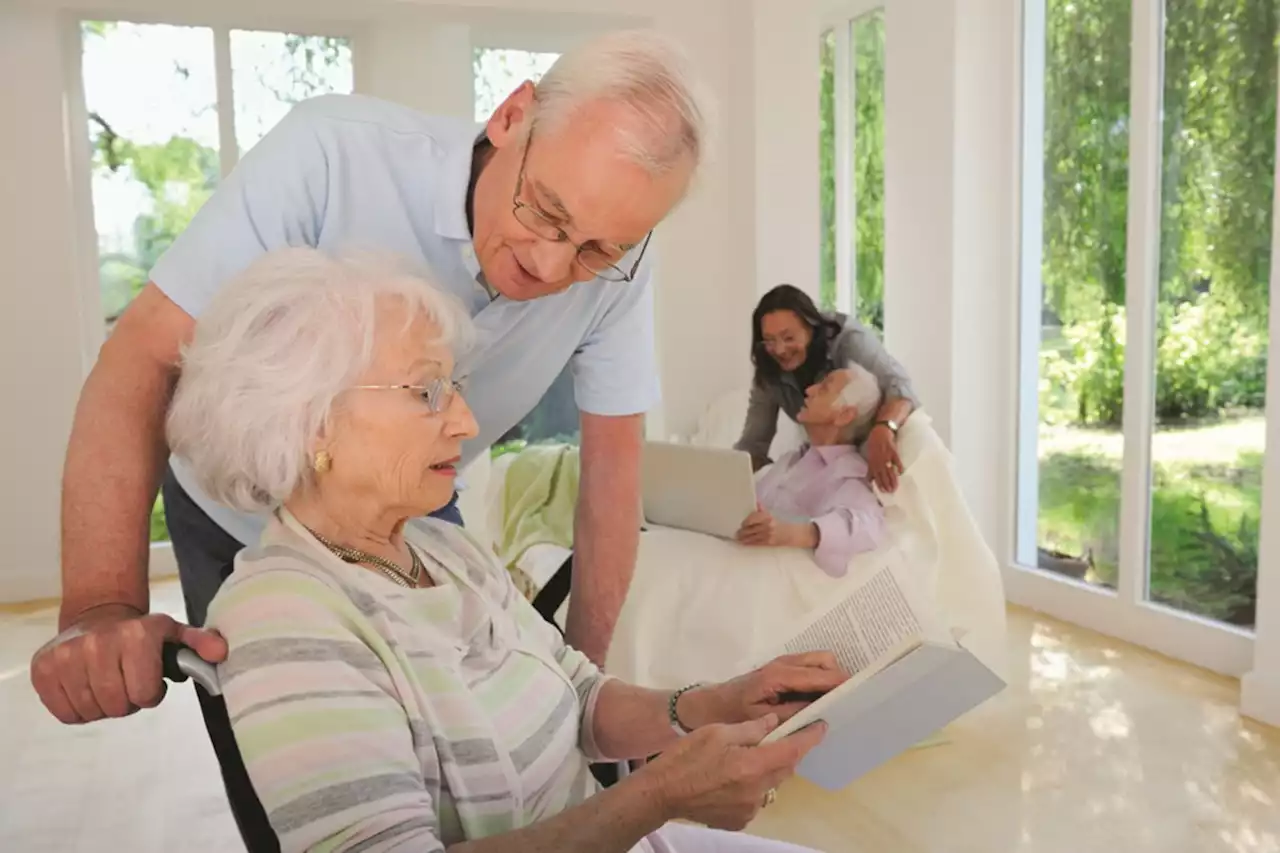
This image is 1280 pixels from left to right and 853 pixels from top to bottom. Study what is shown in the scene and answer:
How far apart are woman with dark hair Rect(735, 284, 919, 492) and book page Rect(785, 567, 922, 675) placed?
178cm

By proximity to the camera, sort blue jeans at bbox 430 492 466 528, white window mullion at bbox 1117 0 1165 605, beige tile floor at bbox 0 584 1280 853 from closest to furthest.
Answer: blue jeans at bbox 430 492 466 528, beige tile floor at bbox 0 584 1280 853, white window mullion at bbox 1117 0 1165 605

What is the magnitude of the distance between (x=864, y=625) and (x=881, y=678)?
0.58ft

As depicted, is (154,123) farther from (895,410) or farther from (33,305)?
(895,410)

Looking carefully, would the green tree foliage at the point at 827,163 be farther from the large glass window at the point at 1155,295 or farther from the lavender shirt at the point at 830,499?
the lavender shirt at the point at 830,499

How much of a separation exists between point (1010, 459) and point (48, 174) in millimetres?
3929

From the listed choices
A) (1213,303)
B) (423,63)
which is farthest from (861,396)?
(423,63)

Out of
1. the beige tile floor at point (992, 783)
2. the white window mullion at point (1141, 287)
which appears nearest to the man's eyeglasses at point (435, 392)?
the beige tile floor at point (992, 783)

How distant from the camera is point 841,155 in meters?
4.66

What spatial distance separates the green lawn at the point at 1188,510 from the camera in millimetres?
3145

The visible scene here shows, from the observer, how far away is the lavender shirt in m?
2.59

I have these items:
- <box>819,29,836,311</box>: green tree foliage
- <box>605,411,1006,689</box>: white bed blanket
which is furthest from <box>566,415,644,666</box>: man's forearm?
<box>819,29,836,311</box>: green tree foliage

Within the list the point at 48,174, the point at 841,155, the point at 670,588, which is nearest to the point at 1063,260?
the point at 841,155

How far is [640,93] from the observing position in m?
1.03

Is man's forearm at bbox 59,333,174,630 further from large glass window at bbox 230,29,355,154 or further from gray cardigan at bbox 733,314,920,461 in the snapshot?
large glass window at bbox 230,29,355,154
